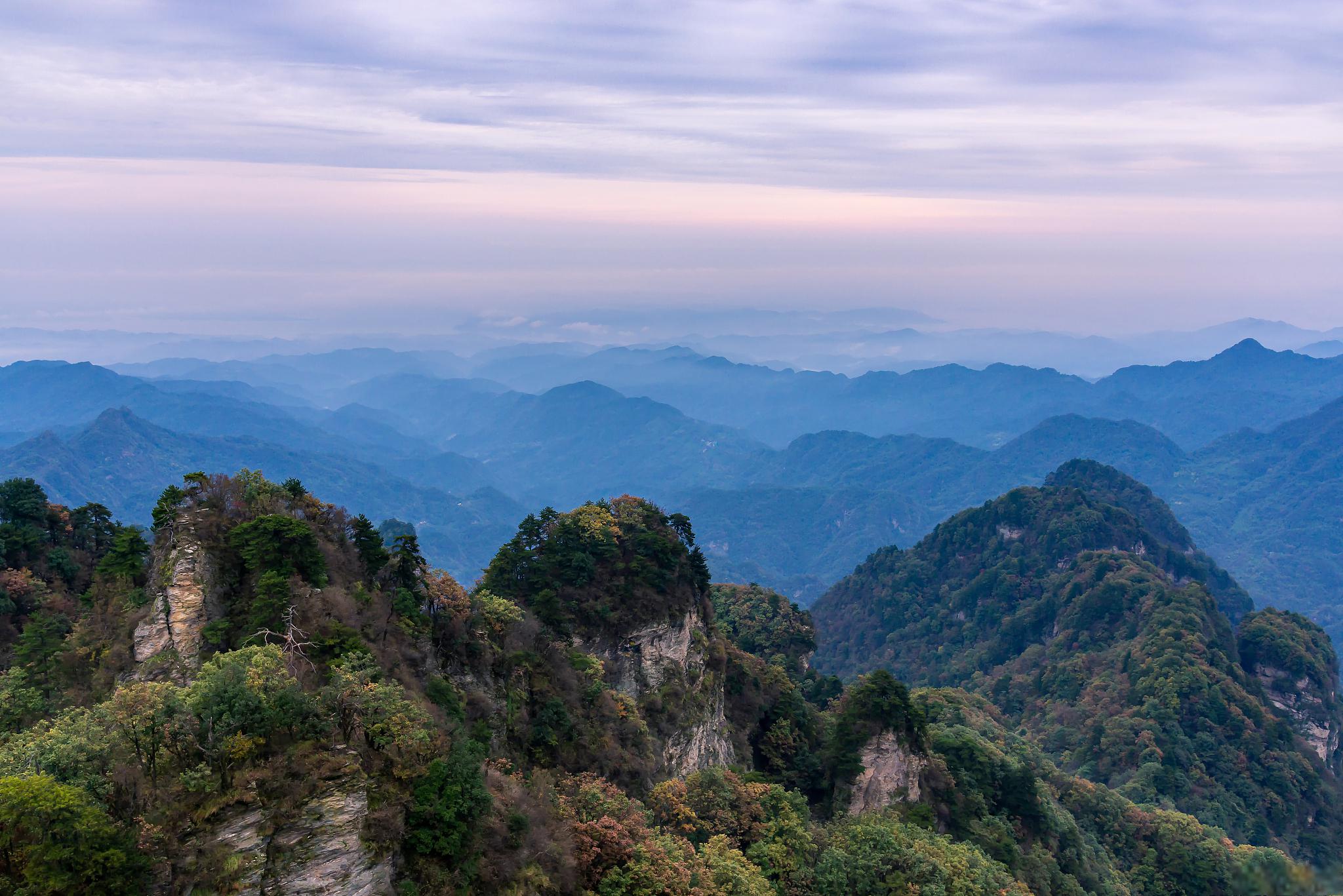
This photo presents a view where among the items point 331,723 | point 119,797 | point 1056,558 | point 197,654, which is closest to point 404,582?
point 197,654

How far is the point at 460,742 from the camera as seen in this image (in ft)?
71.3

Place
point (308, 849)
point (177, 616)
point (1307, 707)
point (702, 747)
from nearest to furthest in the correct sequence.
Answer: point (308, 849) < point (177, 616) < point (702, 747) < point (1307, 707)

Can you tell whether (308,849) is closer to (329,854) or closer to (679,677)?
(329,854)

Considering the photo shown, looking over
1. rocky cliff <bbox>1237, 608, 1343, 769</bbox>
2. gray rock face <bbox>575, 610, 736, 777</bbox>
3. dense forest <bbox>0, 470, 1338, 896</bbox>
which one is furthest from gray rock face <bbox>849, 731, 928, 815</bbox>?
rocky cliff <bbox>1237, 608, 1343, 769</bbox>

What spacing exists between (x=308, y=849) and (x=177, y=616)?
9526mm

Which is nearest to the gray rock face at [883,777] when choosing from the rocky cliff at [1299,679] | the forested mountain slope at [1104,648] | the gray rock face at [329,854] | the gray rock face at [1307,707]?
the gray rock face at [329,854]

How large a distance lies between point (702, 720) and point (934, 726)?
20.9m

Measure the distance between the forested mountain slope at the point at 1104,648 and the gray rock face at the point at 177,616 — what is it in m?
74.9

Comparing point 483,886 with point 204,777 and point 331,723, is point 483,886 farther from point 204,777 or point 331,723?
point 204,777

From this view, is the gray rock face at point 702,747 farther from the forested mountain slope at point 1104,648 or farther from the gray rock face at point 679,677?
the forested mountain slope at point 1104,648

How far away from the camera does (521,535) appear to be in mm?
44031

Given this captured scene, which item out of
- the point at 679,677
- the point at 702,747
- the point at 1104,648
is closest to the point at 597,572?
the point at 679,677

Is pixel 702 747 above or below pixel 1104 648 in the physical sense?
above

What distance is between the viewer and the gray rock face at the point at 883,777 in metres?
42.2
